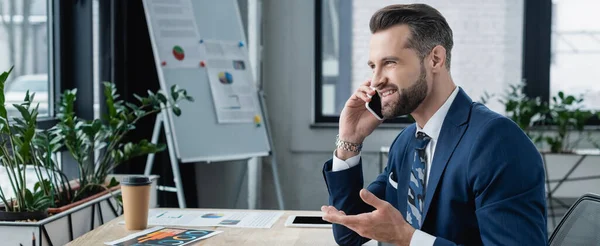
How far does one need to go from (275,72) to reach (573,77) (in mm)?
1929

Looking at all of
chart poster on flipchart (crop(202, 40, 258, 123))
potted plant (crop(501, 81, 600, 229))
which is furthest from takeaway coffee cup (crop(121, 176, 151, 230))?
potted plant (crop(501, 81, 600, 229))

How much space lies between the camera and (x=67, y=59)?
3025 millimetres

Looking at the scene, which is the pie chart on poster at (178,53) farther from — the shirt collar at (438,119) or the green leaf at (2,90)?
the shirt collar at (438,119)

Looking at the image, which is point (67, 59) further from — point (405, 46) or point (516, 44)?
point (516, 44)

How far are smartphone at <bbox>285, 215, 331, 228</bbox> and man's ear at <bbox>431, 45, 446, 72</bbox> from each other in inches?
22.8

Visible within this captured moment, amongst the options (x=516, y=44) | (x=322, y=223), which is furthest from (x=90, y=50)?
(x=516, y=44)

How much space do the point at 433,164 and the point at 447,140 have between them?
0.06m

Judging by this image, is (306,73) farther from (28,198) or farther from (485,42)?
(28,198)

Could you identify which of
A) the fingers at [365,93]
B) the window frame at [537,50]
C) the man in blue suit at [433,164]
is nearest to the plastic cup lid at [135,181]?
the man in blue suit at [433,164]

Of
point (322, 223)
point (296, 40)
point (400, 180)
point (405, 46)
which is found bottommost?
point (322, 223)

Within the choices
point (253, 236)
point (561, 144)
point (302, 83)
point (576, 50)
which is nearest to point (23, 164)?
point (253, 236)

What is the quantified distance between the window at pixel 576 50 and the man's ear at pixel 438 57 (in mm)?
3223

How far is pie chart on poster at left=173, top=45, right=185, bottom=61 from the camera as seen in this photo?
3.36 m

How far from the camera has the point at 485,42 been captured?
4523mm
